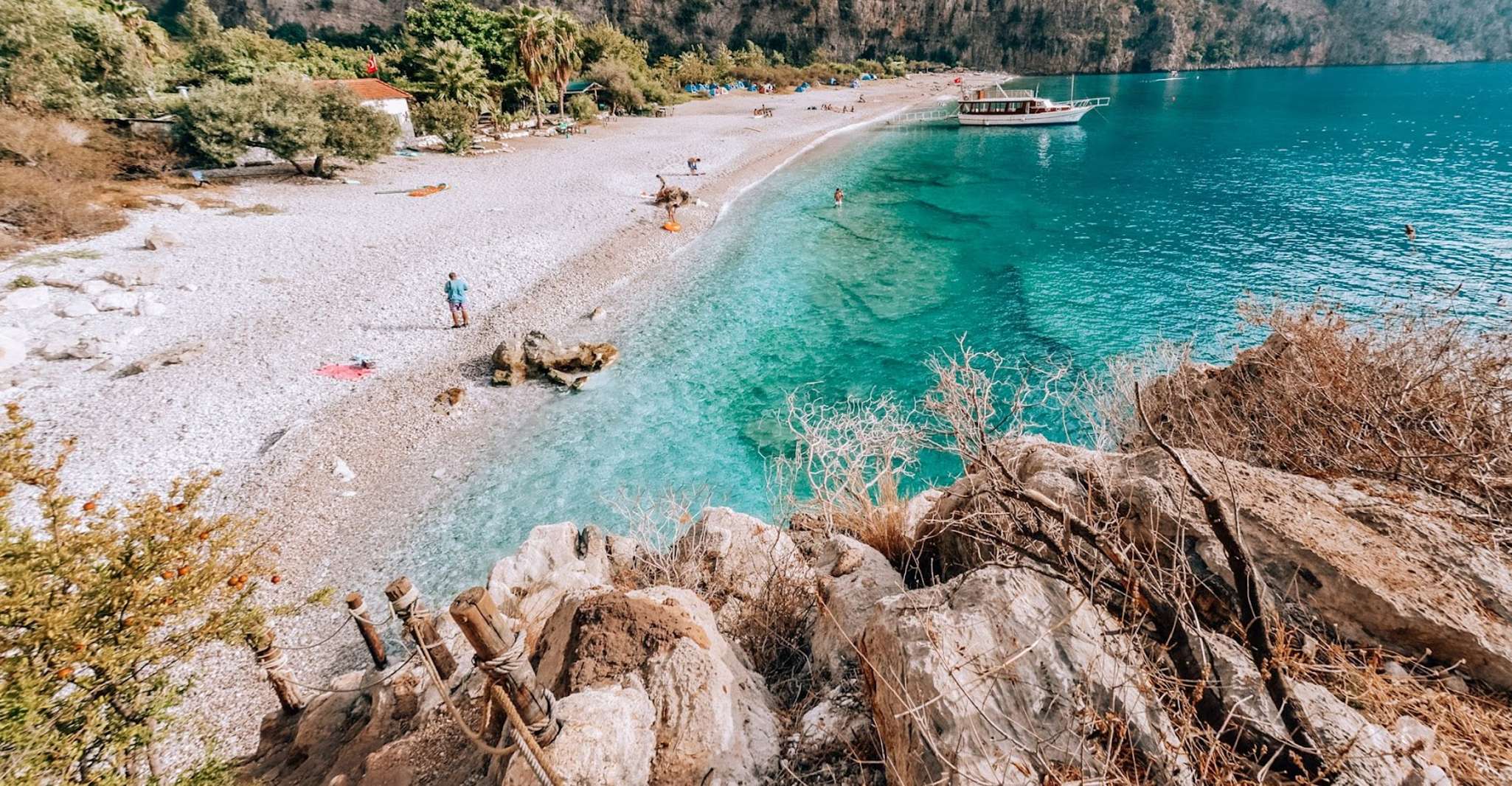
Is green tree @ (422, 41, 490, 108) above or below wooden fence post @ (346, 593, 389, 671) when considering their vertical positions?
above

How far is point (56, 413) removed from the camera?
535 inches

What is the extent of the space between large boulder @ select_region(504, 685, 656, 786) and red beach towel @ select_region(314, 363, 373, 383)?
15.6 m

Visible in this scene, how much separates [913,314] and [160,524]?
2125cm

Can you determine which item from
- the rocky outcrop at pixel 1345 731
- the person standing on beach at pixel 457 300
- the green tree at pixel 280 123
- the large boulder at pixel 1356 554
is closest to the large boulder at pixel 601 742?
the large boulder at pixel 1356 554

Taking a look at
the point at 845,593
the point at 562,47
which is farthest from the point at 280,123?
the point at 845,593

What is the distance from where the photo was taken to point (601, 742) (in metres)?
3.98

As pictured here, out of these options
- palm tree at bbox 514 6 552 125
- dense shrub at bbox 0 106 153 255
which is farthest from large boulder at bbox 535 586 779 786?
palm tree at bbox 514 6 552 125

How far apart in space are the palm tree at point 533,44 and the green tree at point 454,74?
3.61 m

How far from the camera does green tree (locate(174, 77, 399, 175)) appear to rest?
2777 cm

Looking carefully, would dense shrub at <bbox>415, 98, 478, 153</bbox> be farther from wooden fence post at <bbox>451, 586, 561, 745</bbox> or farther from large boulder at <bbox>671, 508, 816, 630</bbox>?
wooden fence post at <bbox>451, 586, 561, 745</bbox>

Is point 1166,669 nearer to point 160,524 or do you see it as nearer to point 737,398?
point 160,524

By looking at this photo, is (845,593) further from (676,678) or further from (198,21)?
(198,21)

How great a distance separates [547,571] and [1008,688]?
745cm

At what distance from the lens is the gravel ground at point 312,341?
11930mm
